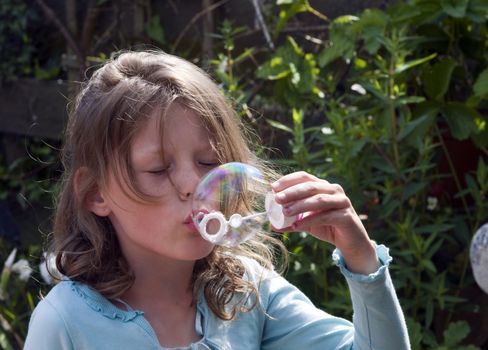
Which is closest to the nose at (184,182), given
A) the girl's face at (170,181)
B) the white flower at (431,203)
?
the girl's face at (170,181)

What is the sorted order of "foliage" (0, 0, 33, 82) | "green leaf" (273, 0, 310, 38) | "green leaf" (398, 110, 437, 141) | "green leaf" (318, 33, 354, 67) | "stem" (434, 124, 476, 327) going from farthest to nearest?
1. "foliage" (0, 0, 33, 82)
2. "green leaf" (273, 0, 310, 38)
3. "green leaf" (318, 33, 354, 67)
4. "stem" (434, 124, 476, 327)
5. "green leaf" (398, 110, 437, 141)

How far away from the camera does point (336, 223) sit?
1.42 metres

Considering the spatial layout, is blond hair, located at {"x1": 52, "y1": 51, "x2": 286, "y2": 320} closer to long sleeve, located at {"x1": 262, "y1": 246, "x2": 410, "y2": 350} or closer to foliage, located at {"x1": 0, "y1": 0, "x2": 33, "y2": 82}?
long sleeve, located at {"x1": 262, "y1": 246, "x2": 410, "y2": 350}

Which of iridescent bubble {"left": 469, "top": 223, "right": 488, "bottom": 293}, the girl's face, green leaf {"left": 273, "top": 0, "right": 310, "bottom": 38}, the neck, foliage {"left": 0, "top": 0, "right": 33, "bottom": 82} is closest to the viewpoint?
the girl's face

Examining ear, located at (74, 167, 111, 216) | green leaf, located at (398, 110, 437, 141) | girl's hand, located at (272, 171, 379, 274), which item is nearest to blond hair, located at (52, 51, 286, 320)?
ear, located at (74, 167, 111, 216)

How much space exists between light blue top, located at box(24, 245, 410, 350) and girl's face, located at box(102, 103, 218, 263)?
14 centimetres

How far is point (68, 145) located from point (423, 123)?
1.22 m

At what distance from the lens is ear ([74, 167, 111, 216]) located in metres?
1.62

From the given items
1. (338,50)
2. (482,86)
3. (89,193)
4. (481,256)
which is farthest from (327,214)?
(338,50)

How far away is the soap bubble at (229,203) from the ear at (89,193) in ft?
0.74

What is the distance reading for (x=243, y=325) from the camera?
1.67m

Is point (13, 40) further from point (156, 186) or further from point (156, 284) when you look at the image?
point (156, 186)

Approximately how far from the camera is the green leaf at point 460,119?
8.64ft

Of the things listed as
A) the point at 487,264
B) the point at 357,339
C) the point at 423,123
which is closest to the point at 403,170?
the point at 423,123
